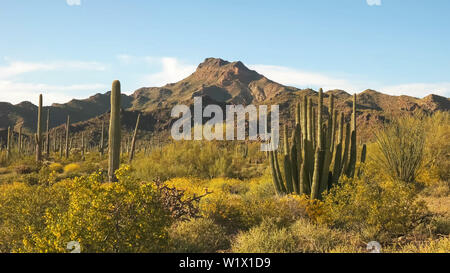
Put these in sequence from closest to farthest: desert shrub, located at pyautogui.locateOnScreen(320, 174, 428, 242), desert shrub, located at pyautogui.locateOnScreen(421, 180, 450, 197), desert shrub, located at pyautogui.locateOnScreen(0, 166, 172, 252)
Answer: desert shrub, located at pyautogui.locateOnScreen(0, 166, 172, 252)
desert shrub, located at pyautogui.locateOnScreen(320, 174, 428, 242)
desert shrub, located at pyautogui.locateOnScreen(421, 180, 450, 197)

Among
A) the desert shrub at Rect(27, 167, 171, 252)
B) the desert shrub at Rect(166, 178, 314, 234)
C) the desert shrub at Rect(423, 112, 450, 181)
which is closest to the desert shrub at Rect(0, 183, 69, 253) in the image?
the desert shrub at Rect(27, 167, 171, 252)

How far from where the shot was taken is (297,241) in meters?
6.76

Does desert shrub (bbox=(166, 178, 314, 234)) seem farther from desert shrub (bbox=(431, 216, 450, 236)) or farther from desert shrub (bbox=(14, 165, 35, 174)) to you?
desert shrub (bbox=(14, 165, 35, 174))

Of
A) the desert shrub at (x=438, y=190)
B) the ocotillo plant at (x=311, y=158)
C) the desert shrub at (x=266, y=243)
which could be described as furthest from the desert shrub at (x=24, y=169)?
the desert shrub at (x=438, y=190)

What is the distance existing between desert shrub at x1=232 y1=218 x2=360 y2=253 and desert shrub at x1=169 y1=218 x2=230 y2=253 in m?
0.35

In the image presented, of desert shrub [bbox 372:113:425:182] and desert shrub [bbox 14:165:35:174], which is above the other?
desert shrub [bbox 372:113:425:182]

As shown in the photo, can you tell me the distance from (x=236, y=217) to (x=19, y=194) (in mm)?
4987

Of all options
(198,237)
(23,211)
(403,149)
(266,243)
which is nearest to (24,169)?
(23,211)

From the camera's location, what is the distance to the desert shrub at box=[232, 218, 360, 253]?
6294mm

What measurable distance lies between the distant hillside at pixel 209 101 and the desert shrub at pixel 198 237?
39.3 feet

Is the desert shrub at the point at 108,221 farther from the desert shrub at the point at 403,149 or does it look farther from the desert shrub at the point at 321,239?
the desert shrub at the point at 403,149

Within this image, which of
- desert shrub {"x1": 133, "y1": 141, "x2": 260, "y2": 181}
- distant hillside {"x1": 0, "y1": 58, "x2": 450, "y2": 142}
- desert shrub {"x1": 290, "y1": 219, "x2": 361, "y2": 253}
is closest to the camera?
desert shrub {"x1": 290, "y1": 219, "x2": 361, "y2": 253}

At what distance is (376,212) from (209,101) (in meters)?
92.6
